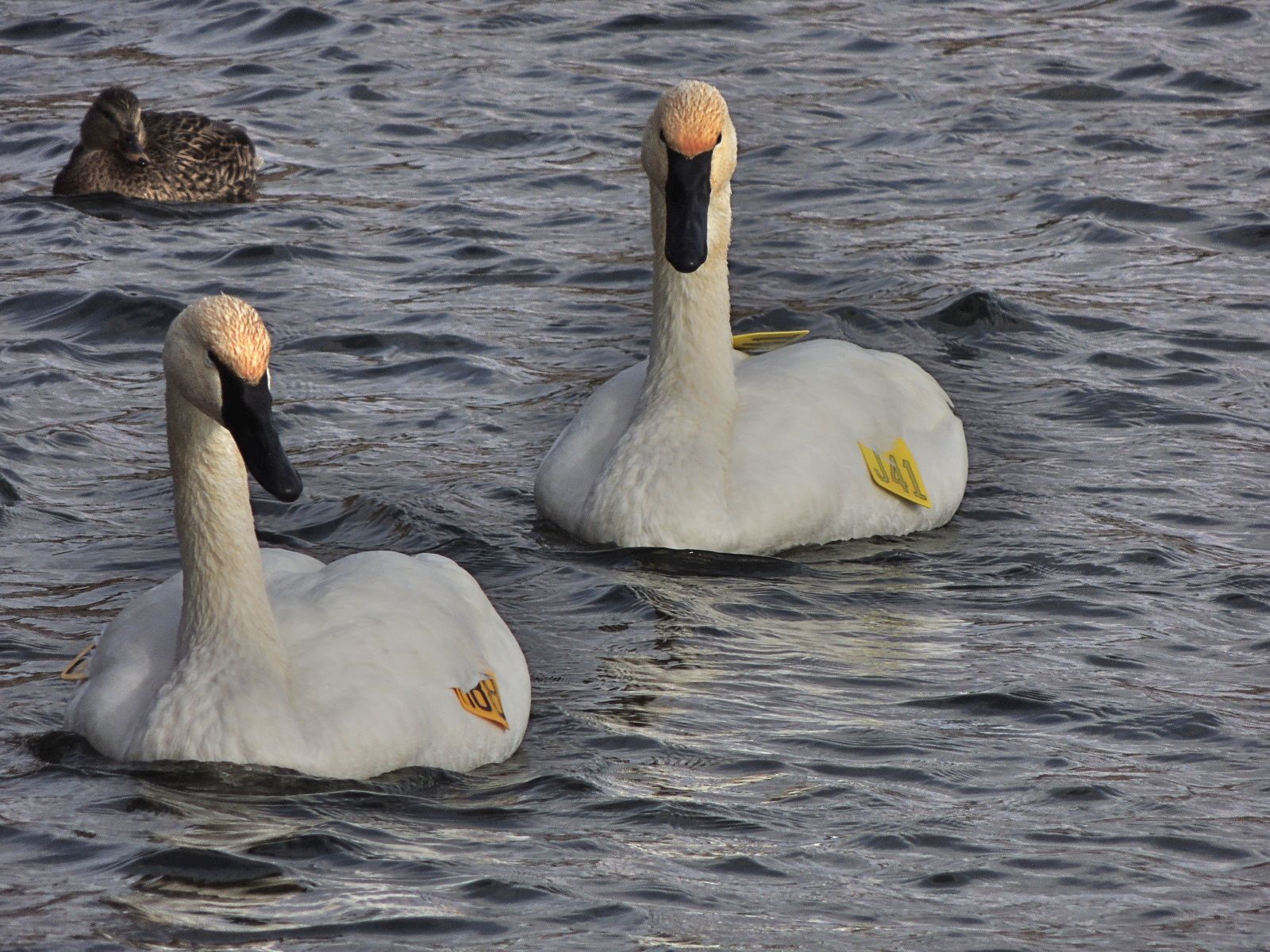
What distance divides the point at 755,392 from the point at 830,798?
324 centimetres

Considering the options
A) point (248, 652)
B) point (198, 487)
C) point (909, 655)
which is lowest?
point (909, 655)

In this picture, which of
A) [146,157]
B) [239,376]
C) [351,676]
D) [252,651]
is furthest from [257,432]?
[146,157]

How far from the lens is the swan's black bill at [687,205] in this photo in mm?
8797

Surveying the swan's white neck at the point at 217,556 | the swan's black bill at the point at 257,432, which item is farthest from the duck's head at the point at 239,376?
the swan's white neck at the point at 217,556

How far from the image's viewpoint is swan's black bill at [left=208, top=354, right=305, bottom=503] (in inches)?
246

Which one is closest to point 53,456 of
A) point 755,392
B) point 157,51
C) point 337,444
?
point 337,444

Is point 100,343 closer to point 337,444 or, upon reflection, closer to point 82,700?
point 337,444

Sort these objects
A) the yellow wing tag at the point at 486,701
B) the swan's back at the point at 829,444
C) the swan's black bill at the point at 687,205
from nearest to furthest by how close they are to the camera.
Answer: the yellow wing tag at the point at 486,701, the swan's black bill at the point at 687,205, the swan's back at the point at 829,444

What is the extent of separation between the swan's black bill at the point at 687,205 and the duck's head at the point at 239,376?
282cm

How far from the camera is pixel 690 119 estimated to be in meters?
8.84

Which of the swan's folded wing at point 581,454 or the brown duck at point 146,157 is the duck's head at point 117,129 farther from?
the swan's folded wing at point 581,454

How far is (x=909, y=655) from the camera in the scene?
7848 millimetres

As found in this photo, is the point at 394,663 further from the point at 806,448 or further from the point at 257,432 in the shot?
the point at 806,448

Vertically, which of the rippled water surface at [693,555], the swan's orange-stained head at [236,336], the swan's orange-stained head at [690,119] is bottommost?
the rippled water surface at [693,555]
